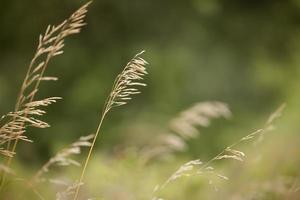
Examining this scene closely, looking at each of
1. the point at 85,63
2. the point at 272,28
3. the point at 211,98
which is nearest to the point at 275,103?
the point at 211,98

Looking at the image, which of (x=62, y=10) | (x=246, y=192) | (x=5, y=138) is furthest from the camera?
(x=62, y=10)

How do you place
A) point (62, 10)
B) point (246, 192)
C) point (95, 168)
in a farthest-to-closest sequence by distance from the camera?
point (62, 10) → point (95, 168) → point (246, 192)

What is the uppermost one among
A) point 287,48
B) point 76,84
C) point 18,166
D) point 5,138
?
point 287,48

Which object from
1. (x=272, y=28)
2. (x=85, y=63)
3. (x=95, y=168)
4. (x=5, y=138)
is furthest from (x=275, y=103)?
(x=5, y=138)

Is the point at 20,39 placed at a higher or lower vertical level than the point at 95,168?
higher

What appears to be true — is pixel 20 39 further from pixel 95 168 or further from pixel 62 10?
pixel 95 168

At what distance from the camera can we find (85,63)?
312 inches

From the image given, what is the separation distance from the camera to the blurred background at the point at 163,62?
7484 mm

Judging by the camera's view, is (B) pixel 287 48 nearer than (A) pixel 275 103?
No

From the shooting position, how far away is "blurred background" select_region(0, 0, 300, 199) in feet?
24.6

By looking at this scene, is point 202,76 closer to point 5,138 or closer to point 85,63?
point 85,63

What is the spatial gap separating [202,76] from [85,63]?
1.40 meters

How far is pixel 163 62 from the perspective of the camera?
7.83m

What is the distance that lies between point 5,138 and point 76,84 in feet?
18.0
